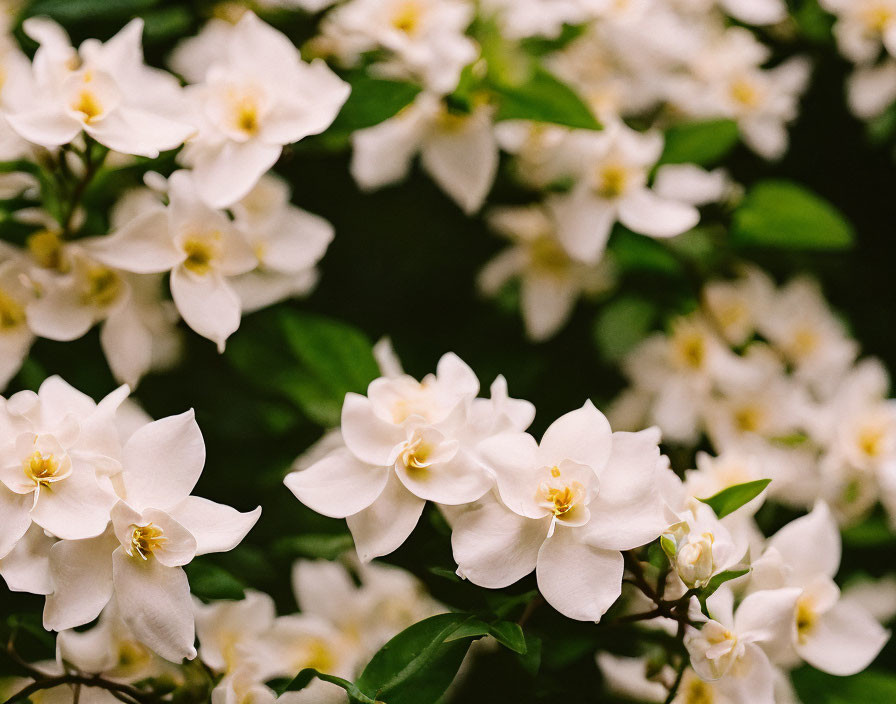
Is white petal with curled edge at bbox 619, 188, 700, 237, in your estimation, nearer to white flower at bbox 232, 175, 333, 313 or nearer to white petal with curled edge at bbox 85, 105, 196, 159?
white flower at bbox 232, 175, 333, 313

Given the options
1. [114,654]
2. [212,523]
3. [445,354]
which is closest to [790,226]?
[445,354]

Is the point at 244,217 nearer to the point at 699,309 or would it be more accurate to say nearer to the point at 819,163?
the point at 699,309

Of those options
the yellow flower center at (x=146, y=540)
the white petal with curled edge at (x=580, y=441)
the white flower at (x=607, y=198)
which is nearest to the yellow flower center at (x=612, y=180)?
the white flower at (x=607, y=198)

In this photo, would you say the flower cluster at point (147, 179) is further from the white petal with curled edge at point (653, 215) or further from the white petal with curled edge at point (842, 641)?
the white petal with curled edge at point (842, 641)

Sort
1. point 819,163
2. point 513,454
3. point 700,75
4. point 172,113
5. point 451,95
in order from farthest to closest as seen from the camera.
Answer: point 819,163
point 700,75
point 451,95
point 172,113
point 513,454

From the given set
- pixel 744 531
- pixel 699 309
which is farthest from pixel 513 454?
pixel 699 309

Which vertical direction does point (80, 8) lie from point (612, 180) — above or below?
above

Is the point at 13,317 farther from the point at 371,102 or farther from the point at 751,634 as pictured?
the point at 751,634
